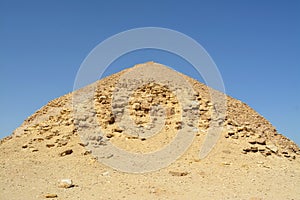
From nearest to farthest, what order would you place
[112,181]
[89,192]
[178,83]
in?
1. [89,192]
2. [112,181]
3. [178,83]

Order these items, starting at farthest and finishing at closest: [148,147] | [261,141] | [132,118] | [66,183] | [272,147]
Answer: [132,118] → [261,141] → [272,147] → [148,147] → [66,183]

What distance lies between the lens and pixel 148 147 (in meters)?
16.6

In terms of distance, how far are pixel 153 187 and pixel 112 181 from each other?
1569mm

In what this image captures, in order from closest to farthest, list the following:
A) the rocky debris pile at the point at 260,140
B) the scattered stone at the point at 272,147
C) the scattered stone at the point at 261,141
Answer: the rocky debris pile at the point at 260,140 < the scattered stone at the point at 272,147 < the scattered stone at the point at 261,141

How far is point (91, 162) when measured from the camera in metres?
15.3

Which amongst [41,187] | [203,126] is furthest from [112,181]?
[203,126]

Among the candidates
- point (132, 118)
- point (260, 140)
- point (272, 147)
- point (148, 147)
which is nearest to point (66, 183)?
point (148, 147)

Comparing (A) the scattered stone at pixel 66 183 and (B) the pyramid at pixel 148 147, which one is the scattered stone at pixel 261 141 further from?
(A) the scattered stone at pixel 66 183

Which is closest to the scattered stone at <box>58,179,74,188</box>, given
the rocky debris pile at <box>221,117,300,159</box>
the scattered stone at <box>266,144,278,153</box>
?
the rocky debris pile at <box>221,117,300,159</box>

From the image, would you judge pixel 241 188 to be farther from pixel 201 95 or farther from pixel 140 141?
pixel 201 95

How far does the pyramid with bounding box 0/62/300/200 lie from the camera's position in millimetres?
12898

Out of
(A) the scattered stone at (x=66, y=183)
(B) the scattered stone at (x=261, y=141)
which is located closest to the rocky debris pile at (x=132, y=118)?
(B) the scattered stone at (x=261, y=141)

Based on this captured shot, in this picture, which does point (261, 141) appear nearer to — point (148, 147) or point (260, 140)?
point (260, 140)

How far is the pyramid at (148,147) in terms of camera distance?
508 inches
